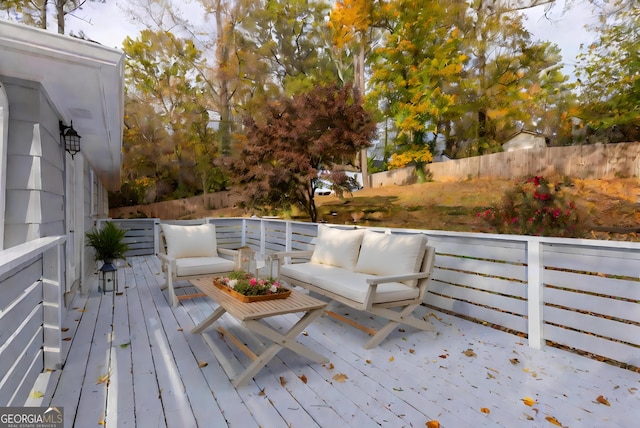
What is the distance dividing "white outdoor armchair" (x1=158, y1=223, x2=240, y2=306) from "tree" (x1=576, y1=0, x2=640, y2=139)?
36.2ft

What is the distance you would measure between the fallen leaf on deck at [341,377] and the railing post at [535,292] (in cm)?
Answer: 179

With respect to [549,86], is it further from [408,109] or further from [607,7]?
[408,109]

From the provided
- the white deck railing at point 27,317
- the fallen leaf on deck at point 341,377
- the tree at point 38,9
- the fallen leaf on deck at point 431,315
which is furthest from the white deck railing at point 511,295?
the tree at point 38,9

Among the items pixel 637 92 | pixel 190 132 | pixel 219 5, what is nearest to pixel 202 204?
pixel 190 132

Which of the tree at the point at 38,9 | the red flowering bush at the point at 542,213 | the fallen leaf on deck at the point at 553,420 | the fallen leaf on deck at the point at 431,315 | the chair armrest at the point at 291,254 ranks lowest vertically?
the fallen leaf on deck at the point at 553,420

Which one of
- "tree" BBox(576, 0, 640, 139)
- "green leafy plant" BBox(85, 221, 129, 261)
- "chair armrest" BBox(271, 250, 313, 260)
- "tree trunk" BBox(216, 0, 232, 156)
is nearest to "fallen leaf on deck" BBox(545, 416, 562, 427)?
"chair armrest" BBox(271, 250, 313, 260)

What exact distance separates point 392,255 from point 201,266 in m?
2.51

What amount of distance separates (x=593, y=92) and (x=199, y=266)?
12615mm

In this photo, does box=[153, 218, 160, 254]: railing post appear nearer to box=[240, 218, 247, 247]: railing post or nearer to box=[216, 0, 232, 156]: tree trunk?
box=[240, 218, 247, 247]: railing post

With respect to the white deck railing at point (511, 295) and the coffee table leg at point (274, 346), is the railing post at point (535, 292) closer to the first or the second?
the white deck railing at point (511, 295)

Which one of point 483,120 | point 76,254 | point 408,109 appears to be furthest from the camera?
point 483,120

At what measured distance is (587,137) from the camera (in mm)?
11539

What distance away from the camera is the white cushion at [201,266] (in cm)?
452

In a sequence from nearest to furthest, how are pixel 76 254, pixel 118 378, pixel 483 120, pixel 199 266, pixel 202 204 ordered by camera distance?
pixel 118 378 < pixel 199 266 < pixel 76 254 < pixel 483 120 < pixel 202 204
